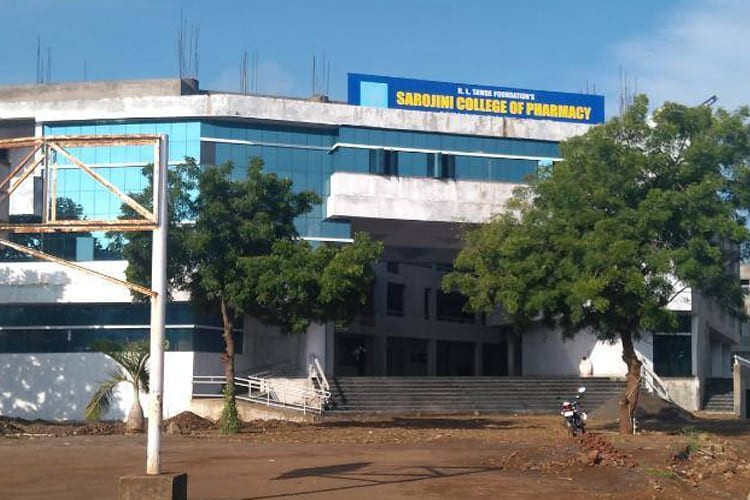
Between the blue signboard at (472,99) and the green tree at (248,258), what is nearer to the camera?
the green tree at (248,258)

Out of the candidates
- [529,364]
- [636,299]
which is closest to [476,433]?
[636,299]

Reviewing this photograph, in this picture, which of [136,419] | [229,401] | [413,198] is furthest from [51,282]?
[413,198]

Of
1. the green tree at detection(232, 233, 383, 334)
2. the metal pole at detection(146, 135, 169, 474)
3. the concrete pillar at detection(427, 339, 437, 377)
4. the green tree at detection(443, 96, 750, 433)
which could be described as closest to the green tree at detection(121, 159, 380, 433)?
the green tree at detection(232, 233, 383, 334)

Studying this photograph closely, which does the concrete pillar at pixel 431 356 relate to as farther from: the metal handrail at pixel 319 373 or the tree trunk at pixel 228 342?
the tree trunk at pixel 228 342

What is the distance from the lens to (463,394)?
4191 centimetres

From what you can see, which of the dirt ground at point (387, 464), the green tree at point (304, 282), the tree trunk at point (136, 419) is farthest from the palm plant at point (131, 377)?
the green tree at point (304, 282)

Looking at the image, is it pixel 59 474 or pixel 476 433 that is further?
pixel 476 433

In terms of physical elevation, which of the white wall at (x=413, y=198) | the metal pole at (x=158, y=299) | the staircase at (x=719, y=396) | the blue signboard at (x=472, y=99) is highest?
the blue signboard at (x=472, y=99)

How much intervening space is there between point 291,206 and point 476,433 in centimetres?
831

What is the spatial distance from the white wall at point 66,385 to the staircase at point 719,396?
2289 cm

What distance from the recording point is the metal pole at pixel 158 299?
1419 centimetres

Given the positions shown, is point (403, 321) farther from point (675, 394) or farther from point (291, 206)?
point (291, 206)

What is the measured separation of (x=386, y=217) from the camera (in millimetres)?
40812

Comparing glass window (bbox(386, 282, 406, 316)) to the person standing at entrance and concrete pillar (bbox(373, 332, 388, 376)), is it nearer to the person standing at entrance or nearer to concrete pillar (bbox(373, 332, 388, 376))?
concrete pillar (bbox(373, 332, 388, 376))
